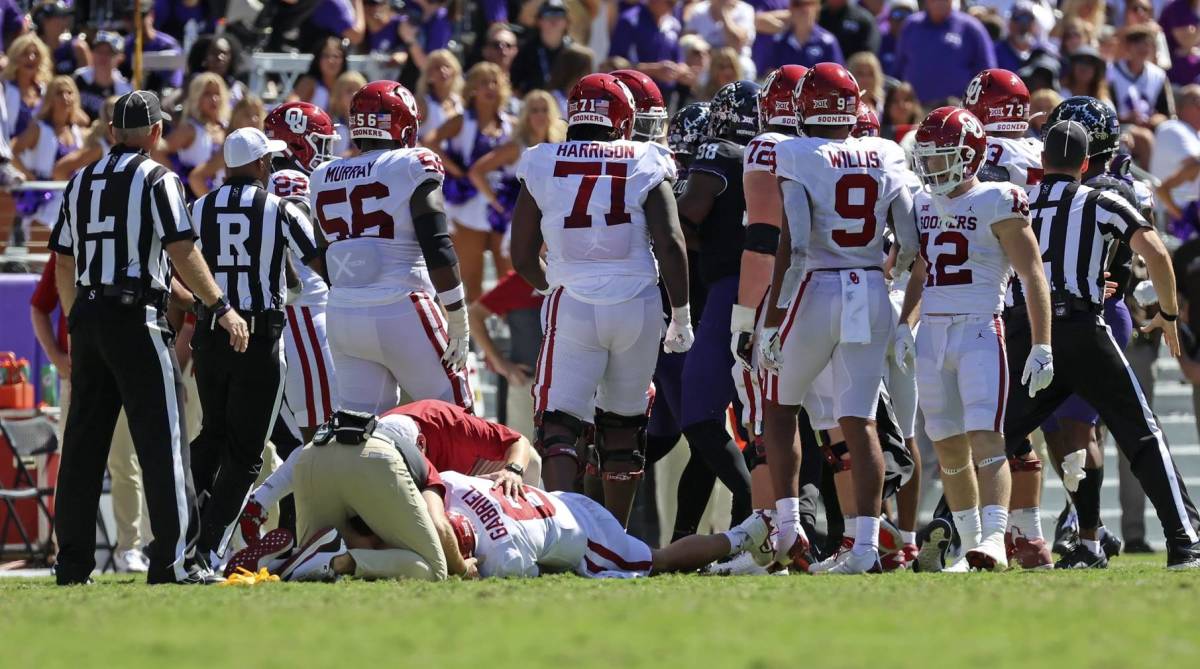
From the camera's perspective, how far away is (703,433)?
931 cm

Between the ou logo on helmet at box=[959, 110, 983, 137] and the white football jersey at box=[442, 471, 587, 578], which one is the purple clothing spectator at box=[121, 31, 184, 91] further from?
the ou logo on helmet at box=[959, 110, 983, 137]

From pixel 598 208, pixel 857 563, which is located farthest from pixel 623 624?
pixel 598 208

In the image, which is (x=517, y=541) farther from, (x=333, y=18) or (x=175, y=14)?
(x=175, y=14)

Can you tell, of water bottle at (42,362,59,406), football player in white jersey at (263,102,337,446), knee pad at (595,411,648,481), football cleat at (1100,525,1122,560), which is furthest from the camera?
water bottle at (42,362,59,406)

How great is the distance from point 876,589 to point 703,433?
2.04 meters

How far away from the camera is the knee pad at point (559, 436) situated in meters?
8.98

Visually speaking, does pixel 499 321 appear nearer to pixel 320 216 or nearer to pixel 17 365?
pixel 17 365

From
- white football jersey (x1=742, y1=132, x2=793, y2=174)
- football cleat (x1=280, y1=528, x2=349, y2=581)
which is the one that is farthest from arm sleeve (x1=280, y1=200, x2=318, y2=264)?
white football jersey (x1=742, y1=132, x2=793, y2=174)

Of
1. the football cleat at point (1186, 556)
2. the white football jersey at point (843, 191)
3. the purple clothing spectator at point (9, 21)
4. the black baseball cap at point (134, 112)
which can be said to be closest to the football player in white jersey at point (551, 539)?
the white football jersey at point (843, 191)

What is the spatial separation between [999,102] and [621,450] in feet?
8.34

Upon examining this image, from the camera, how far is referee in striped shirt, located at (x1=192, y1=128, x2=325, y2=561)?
30.6ft

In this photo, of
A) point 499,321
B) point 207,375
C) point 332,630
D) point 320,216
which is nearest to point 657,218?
point 320,216

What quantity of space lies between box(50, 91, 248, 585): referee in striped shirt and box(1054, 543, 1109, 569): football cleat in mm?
4015

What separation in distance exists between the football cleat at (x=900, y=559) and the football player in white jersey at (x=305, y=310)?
2.78 m
